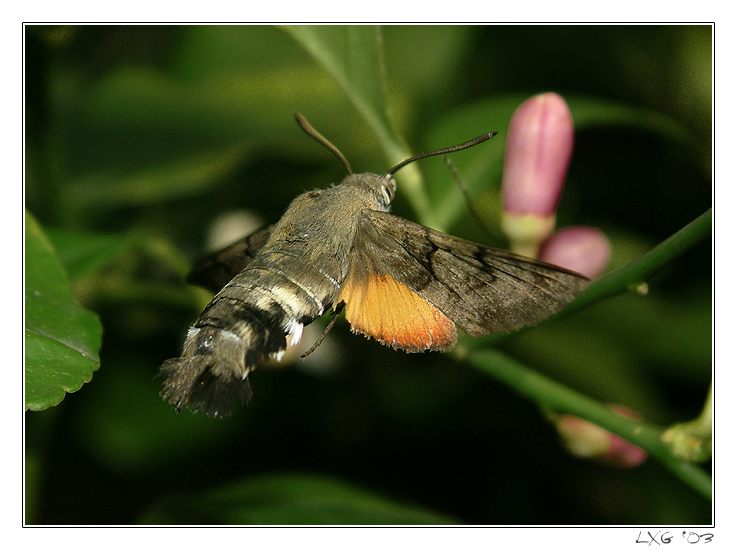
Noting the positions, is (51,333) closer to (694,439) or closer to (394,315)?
(394,315)

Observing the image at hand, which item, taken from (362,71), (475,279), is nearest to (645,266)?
(475,279)

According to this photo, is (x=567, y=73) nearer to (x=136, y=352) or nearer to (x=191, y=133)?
(x=191, y=133)

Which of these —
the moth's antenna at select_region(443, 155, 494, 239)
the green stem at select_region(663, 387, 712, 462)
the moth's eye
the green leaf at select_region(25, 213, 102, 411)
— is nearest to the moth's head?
the moth's eye

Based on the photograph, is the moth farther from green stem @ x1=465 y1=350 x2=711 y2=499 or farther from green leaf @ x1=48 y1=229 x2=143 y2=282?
green leaf @ x1=48 y1=229 x2=143 y2=282

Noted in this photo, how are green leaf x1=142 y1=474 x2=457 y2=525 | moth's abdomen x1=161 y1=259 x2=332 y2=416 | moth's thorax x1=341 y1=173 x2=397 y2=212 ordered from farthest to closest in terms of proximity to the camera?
green leaf x1=142 y1=474 x2=457 y2=525, moth's thorax x1=341 y1=173 x2=397 y2=212, moth's abdomen x1=161 y1=259 x2=332 y2=416
